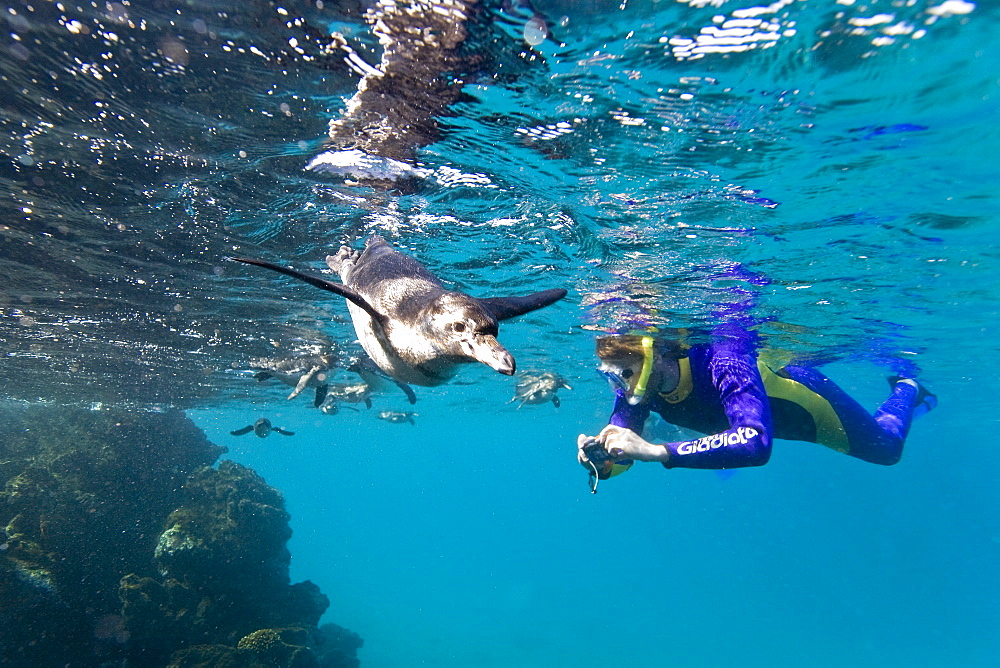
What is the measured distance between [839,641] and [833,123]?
251 ft

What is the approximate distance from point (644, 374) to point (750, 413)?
1619mm

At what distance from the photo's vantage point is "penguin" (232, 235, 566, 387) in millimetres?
2336

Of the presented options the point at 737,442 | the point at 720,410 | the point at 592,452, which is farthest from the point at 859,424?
the point at 592,452

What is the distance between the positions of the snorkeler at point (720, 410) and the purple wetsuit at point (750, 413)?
0.01 meters

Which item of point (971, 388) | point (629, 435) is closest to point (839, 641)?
point (971, 388)

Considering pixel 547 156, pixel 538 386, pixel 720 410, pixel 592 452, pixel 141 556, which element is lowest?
pixel 141 556

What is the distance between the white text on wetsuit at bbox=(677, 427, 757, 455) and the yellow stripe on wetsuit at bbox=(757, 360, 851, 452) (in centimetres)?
334

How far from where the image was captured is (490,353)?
2.19m

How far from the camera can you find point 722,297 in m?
11.5

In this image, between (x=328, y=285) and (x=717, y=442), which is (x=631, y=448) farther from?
(x=328, y=285)

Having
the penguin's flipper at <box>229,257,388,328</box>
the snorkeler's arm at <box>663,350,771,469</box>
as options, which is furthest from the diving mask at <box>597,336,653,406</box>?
the penguin's flipper at <box>229,257,388,328</box>

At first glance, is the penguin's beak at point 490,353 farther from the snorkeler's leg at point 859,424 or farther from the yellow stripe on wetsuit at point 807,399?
the snorkeler's leg at point 859,424

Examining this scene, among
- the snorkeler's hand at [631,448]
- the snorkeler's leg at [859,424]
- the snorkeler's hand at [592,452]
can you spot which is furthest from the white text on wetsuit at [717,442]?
the snorkeler's leg at [859,424]

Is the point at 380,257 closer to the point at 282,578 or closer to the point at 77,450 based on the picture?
the point at 282,578
